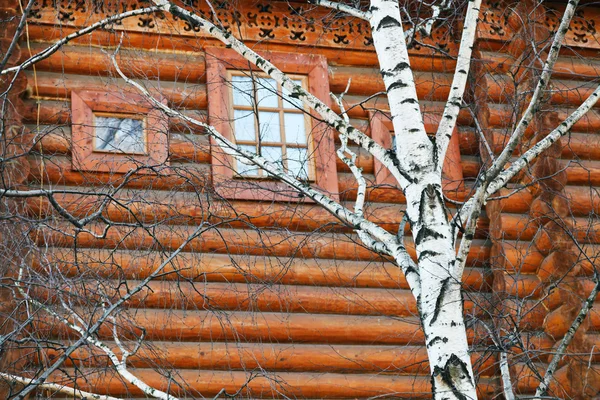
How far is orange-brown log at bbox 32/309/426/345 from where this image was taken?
25.7 feet

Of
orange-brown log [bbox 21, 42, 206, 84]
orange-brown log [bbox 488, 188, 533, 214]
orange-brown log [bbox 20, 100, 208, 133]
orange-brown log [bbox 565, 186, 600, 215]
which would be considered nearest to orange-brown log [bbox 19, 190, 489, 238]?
orange-brown log [bbox 488, 188, 533, 214]

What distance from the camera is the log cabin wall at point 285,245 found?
7773mm

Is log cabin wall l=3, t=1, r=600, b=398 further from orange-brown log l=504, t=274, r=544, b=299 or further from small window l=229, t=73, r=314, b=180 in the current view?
small window l=229, t=73, r=314, b=180

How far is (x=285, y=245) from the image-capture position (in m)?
8.48

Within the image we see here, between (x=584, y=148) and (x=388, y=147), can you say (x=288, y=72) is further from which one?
(x=584, y=148)

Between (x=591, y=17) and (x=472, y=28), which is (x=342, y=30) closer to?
(x=591, y=17)

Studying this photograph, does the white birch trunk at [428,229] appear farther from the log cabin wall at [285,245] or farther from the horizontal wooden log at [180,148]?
the horizontal wooden log at [180,148]

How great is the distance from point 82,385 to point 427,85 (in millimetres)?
4468

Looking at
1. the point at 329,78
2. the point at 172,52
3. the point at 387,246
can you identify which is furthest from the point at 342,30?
the point at 387,246

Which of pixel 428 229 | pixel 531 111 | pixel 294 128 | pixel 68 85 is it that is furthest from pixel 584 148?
pixel 428 229

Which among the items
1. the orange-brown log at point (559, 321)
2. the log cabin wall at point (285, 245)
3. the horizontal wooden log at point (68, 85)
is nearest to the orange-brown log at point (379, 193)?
the log cabin wall at point (285, 245)

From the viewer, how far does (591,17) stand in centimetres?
1001

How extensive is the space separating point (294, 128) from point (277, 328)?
205cm

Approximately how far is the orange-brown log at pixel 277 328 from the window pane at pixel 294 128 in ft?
5.68
